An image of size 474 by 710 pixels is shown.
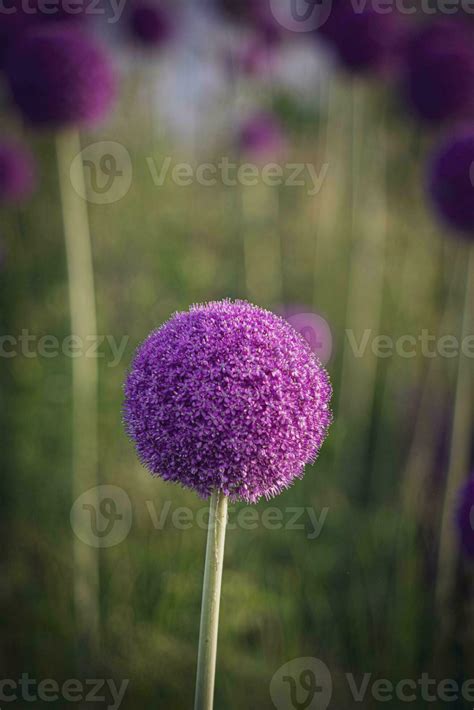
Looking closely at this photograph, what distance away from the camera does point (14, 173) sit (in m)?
2.79

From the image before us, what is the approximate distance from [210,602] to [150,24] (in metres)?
2.41

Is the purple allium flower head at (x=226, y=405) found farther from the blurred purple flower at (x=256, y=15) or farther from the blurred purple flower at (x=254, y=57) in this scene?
the blurred purple flower at (x=254, y=57)

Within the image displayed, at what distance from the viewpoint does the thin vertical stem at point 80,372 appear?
6.86ft

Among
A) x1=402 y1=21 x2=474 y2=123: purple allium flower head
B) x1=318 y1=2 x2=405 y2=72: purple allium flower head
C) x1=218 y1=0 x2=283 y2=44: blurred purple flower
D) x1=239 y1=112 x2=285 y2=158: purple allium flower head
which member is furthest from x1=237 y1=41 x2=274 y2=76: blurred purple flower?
x1=402 y1=21 x2=474 y2=123: purple allium flower head

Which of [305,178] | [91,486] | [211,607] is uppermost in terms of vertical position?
[305,178]

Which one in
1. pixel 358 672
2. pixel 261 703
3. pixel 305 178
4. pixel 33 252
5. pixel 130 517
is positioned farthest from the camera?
pixel 305 178

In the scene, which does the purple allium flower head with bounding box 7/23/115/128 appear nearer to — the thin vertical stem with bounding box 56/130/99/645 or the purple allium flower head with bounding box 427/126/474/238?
the thin vertical stem with bounding box 56/130/99/645

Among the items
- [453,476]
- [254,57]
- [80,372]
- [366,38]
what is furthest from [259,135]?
[453,476]

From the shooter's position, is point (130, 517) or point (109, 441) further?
point (109, 441)

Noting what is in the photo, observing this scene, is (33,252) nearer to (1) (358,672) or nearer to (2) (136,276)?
(2) (136,276)

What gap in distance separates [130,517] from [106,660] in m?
0.55

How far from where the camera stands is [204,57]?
9.70ft

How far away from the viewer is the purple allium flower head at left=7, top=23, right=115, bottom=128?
205 cm

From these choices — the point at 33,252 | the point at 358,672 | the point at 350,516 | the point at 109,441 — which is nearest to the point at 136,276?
the point at 33,252
